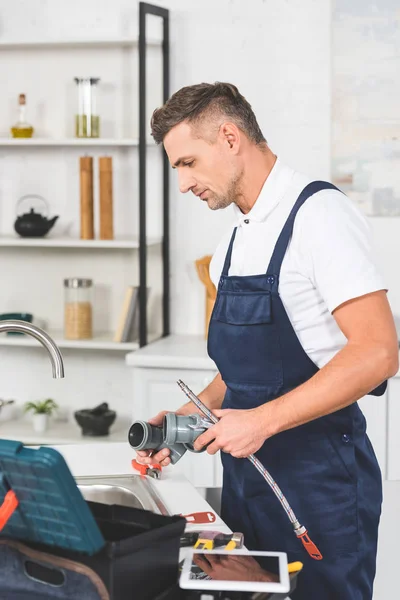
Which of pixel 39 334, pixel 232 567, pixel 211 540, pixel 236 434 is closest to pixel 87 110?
pixel 39 334

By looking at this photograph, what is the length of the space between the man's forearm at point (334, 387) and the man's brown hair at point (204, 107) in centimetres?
60

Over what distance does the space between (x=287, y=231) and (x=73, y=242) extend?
2177 mm

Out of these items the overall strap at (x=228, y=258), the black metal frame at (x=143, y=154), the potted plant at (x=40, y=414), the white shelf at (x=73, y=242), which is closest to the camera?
the overall strap at (x=228, y=258)

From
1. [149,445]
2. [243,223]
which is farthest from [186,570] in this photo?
[243,223]

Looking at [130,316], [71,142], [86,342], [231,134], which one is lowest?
[86,342]

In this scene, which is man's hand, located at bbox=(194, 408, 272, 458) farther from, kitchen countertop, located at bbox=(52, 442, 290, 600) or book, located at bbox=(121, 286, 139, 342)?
book, located at bbox=(121, 286, 139, 342)

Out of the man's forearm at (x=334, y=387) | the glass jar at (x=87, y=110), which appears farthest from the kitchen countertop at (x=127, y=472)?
the glass jar at (x=87, y=110)

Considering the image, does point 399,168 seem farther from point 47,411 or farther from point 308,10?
point 47,411

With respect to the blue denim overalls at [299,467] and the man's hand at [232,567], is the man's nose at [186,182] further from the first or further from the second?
the man's hand at [232,567]

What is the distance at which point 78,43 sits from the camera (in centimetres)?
394

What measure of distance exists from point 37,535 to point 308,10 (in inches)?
122

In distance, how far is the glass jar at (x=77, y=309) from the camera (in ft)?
13.0

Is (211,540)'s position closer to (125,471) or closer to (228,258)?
(125,471)

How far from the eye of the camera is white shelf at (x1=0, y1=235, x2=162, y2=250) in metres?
3.85
